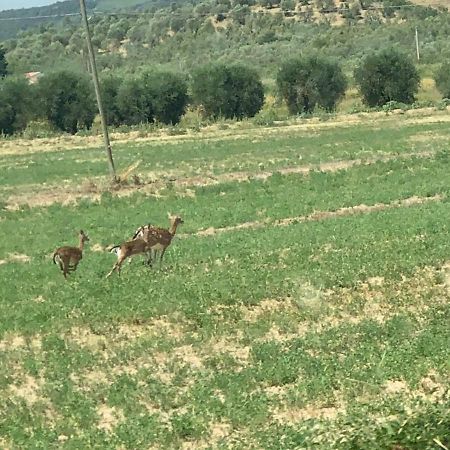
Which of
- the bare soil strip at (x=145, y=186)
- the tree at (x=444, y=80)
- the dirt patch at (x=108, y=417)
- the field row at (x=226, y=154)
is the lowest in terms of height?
the tree at (x=444, y=80)

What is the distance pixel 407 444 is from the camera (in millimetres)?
5961

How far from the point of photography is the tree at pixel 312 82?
209 feet

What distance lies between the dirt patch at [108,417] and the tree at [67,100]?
185ft

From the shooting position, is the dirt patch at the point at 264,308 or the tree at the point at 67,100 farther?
the tree at the point at 67,100

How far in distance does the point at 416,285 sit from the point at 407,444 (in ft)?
22.4

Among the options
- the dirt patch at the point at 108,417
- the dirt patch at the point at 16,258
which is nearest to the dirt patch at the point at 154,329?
the dirt patch at the point at 108,417

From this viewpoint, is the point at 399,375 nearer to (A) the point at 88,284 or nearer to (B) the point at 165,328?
(B) the point at 165,328

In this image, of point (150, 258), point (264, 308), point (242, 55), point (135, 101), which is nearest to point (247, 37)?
point (242, 55)

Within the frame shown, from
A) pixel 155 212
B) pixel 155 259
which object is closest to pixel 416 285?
pixel 155 259

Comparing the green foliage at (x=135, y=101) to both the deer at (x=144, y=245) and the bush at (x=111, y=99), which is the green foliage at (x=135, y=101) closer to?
the bush at (x=111, y=99)

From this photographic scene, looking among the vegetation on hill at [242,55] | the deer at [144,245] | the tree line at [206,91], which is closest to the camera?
the deer at [144,245]

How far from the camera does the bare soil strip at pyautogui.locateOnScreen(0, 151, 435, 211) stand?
90.8 ft

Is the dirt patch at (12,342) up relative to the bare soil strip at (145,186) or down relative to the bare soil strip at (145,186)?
up

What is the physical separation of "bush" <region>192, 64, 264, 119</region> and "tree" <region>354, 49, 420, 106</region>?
7916mm
